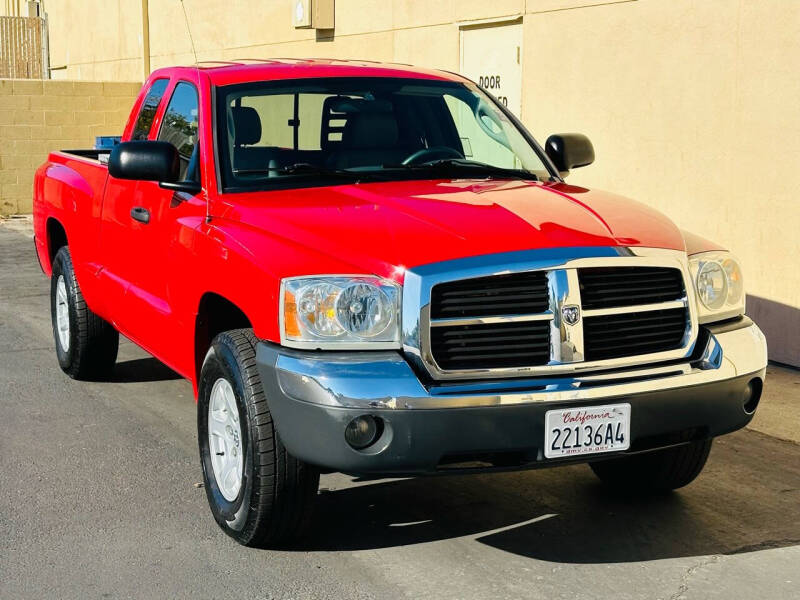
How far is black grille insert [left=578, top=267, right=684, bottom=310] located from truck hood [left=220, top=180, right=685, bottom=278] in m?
0.10

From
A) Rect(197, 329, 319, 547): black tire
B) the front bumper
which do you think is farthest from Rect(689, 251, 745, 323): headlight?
Rect(197, 329, 319, 547): black tire

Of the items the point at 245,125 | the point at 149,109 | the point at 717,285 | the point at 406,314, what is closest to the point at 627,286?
the point at 717,285

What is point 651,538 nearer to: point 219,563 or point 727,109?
point 219,563

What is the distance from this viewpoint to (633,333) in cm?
461

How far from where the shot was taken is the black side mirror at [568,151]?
6.34m

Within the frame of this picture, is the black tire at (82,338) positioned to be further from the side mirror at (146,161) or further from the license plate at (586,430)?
the license plate at (586,430)

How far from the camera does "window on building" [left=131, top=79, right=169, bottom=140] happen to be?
6.61 m

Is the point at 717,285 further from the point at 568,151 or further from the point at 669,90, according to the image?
the point at 669,90

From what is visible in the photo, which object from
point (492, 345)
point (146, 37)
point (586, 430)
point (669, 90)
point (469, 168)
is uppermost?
point (146, 37)

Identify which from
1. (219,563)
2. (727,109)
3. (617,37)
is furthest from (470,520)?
(617,37)

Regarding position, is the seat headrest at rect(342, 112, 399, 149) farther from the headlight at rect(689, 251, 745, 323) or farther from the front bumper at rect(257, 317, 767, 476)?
the headlight at rect(689, 251, 745, 323)

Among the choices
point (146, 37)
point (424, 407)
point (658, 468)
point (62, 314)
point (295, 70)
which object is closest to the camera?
point (424, 407)

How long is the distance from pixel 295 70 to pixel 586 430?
255 cm

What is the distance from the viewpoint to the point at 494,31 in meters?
11.4
